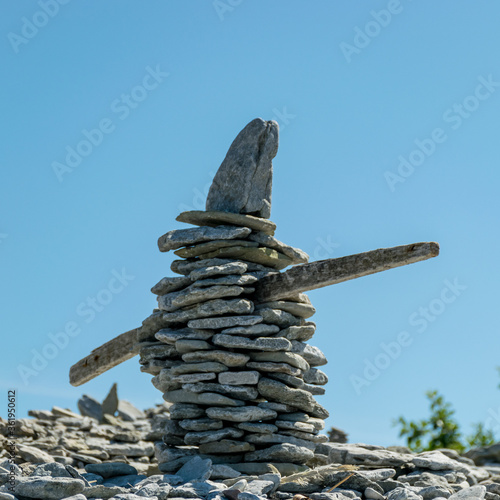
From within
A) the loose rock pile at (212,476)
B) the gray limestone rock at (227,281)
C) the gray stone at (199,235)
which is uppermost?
the gray stone at (199,235)

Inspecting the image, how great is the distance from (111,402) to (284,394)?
7092 mm

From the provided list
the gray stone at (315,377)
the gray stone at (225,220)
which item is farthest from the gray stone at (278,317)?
the gray stone at (225,220)

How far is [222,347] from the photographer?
8.92 meters

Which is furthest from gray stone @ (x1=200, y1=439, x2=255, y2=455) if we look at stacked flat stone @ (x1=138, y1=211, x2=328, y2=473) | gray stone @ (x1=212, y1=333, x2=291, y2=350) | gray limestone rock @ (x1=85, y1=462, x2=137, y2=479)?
gray stone @ (x1=212, y1=333, x2=291, y2=350)

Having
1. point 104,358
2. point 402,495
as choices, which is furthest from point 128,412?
point 402,495

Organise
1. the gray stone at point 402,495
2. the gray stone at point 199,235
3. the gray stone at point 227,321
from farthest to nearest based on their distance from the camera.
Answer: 1. the gray stone at point 199,235
2. the gray stone at point 227,321
3. the gray stone at point 402,495

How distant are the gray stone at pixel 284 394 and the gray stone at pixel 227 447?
2.04 feet

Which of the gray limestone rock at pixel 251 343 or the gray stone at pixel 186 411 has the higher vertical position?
the gray limestone rock at pixel 251 343

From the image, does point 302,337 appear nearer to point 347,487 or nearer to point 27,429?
point 347,487

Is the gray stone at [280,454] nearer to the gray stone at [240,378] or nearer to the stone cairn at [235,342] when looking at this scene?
the stone cairn at [235,342]

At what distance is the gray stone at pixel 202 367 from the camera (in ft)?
28.7

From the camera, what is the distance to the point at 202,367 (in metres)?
8.76

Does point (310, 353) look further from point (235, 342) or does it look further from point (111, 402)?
point (111, 402)

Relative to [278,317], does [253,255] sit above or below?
above
